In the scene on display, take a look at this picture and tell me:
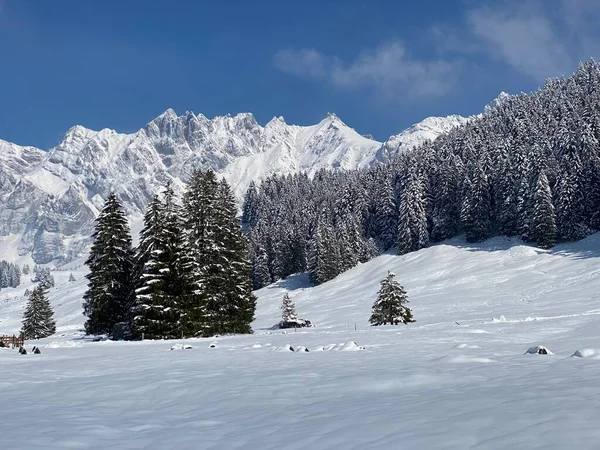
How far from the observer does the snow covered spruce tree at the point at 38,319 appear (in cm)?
→ 6009

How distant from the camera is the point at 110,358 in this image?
60.5 feet

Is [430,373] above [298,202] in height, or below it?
below

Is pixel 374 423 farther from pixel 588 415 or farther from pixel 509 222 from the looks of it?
pixel 509 222

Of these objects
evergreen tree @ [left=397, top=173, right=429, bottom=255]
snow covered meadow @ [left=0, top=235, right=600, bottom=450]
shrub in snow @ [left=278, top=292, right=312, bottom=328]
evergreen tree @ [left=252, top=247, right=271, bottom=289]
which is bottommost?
snow covered meadow @ [left=0, top=235, right=600, bottom=450]

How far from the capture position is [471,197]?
87000 millimetres

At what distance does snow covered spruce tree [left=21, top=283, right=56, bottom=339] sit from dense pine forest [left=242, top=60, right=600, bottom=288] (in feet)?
150

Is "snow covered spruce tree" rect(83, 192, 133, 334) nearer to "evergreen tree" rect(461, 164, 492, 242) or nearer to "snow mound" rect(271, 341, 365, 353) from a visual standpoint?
"snow mound" rect(271, 341, 365, 353)

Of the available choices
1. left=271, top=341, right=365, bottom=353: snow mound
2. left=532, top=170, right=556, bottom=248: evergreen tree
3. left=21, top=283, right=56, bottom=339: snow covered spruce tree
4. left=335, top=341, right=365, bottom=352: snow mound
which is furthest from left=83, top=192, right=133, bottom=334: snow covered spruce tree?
left=532, top=170, right=556, bottom=248: evergreen tree

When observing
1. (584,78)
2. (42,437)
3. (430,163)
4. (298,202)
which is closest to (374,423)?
(42,437)

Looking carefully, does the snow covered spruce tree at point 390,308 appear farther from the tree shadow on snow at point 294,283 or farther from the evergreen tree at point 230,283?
the tree shadow on snow at point 294,283

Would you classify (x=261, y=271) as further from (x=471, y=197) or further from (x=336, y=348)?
(x=336, y=348)

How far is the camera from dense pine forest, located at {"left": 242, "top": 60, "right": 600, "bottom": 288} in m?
75.9

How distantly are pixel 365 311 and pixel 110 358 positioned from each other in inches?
1579

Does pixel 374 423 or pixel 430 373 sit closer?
pixel 374 423
